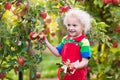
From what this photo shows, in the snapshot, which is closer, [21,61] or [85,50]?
[85,50]

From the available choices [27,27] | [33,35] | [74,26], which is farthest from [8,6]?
[74,26]

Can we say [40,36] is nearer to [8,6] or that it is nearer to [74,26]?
[74,26]

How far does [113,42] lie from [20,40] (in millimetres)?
1090

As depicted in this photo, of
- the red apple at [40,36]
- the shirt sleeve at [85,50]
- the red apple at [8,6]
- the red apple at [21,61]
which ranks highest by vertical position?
the red apple at [8,6]

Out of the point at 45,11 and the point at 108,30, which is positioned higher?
the point at 45,11

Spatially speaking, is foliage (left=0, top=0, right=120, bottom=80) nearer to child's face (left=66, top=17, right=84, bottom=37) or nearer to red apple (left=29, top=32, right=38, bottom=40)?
red apple (left=29, top=32, right=38, bottom=40)

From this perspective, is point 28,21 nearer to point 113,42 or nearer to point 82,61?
point 82,61

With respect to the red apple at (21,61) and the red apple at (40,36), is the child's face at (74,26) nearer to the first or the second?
the red apple at (40,36)

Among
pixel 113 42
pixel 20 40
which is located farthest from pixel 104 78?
pixel 20 40

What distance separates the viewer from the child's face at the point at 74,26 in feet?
11.9

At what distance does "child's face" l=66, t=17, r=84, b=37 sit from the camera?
3.63 meters

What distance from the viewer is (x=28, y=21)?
3914 mm

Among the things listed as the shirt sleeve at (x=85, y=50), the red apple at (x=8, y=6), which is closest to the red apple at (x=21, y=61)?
the red apple at (x=8, y=6)

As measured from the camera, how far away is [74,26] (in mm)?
3641
